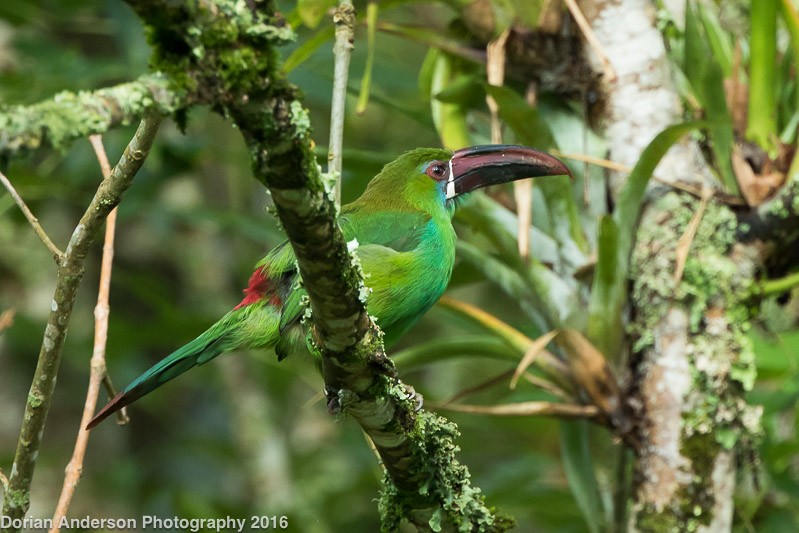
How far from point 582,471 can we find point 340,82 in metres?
1.47

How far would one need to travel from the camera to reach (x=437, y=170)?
2977mm

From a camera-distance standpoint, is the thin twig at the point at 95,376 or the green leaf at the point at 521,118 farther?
the green leaf at the point at 521,118

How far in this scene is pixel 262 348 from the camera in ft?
8.51

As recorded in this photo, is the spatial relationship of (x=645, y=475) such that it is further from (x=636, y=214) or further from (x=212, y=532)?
(x=212, y=532)

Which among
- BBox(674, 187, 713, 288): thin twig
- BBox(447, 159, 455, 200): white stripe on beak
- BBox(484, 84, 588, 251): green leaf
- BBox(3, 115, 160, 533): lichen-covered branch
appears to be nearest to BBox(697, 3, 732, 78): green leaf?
BBox(674, 187, 713, 288): thin twig

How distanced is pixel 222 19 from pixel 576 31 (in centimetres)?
199

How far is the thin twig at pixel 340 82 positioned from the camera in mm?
1927

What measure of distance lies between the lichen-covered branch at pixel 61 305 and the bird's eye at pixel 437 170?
1.53 meters

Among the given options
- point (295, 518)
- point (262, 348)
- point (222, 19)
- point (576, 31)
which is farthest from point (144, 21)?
point (295, 518)

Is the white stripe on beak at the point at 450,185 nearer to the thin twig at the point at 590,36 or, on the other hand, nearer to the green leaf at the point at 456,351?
the green leaf at the point at 456,351

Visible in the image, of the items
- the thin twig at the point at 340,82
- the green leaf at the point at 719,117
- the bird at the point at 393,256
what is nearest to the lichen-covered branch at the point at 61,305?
the bird at the point at 393,256

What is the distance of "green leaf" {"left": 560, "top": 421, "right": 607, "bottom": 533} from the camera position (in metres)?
2.82

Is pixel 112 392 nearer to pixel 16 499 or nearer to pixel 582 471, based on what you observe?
pixel 16 499

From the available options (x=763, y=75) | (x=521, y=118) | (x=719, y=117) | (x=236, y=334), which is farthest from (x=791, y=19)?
(x=236, y=334)
